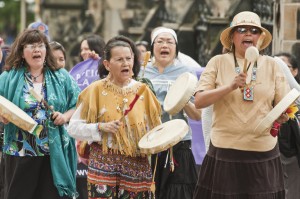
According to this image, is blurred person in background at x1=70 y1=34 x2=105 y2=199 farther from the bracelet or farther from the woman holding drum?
the bracelet

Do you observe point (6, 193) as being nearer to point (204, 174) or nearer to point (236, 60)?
point (204, 174)

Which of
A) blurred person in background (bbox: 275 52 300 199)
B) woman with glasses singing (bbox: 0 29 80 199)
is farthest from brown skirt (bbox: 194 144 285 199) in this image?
blurred person in background (bbox: 275 52 300 199)

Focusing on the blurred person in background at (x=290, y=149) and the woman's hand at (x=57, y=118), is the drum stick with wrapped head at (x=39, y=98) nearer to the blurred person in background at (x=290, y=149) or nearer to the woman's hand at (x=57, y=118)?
the woman's hand at (x=57, y=118)

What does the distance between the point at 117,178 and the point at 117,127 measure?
0.45 meters

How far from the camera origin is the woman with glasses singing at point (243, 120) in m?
7.47

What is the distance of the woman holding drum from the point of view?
7.93 m

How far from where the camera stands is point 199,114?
29.0 feet

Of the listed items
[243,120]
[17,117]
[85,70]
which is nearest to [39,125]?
[17,117]

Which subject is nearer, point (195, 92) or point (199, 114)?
point (195, 92)

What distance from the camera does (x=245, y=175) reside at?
7.55 metres

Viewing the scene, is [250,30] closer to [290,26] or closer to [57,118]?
[57,118]

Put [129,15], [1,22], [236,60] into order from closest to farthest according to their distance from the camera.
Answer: [236,60]
[129,15]
[1,22]

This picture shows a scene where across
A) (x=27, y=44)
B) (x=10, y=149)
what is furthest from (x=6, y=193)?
(x=27, y=44)

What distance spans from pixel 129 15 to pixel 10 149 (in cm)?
2332
